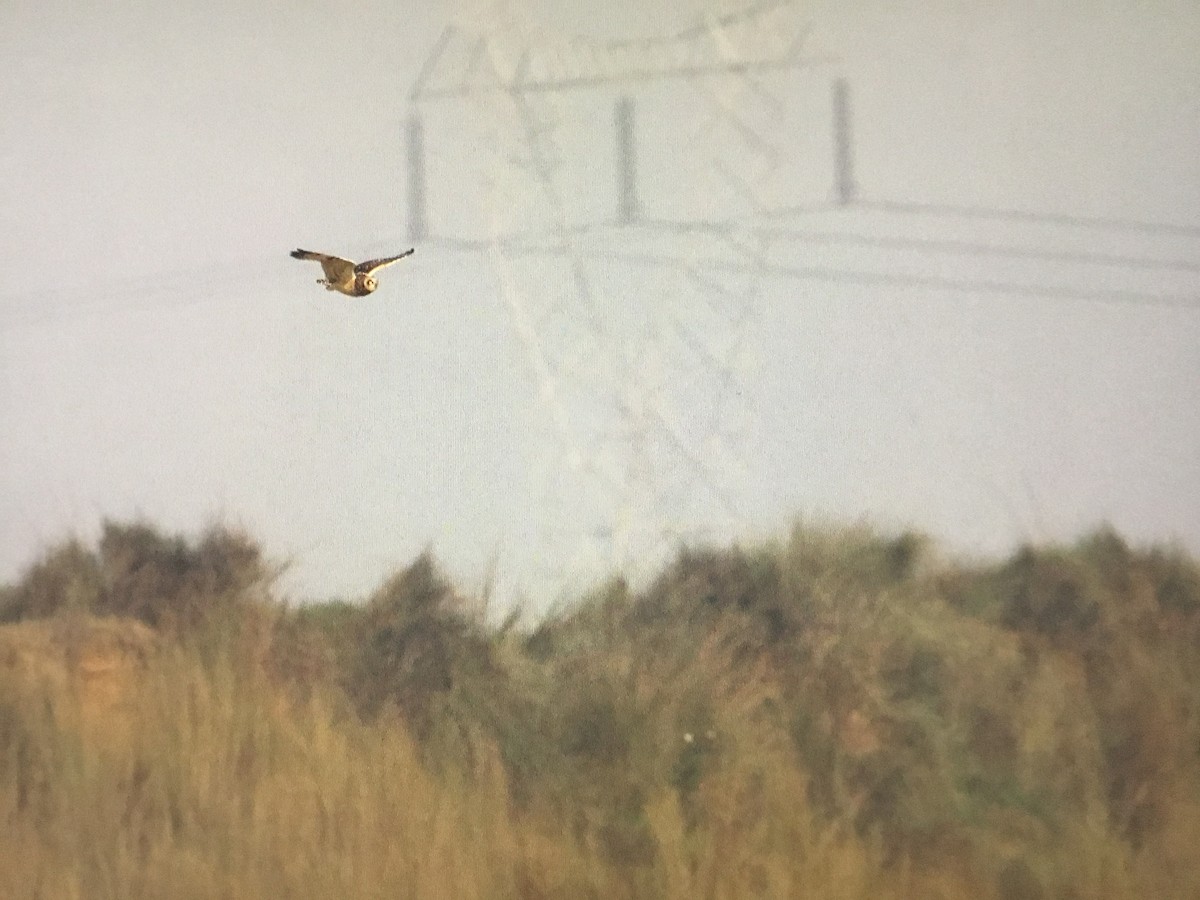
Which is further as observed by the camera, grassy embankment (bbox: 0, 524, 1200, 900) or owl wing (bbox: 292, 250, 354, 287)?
owl wing (bbox: 292, 250, 354, 287)

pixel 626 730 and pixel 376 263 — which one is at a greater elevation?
pixel 376 263

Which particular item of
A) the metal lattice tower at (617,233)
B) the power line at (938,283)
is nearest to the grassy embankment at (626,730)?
the metal lattice tower at (617,233)

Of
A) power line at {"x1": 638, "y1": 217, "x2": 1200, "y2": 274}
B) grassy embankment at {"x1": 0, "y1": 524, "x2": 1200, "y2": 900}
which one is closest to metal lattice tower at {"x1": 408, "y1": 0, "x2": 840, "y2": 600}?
power line at {"x1": 638, "y1": 217, "x2": 1200, "y2": 274}

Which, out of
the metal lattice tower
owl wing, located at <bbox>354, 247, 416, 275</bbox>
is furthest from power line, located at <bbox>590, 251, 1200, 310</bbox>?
owl wing, located at <bbox>354, 247, 416, 275</bbox>

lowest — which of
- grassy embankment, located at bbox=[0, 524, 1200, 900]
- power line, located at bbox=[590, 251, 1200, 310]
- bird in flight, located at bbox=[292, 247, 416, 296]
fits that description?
grassy embankment, located at bbox=[0, 524, 1200, 900]

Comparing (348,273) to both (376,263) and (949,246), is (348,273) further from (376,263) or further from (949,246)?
(949,246)

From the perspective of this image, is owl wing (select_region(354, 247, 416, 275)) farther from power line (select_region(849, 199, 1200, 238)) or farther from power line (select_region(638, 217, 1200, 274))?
power line (select_region(849, 199, 1200, 238))

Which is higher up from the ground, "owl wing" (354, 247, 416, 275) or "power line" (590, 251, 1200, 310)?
"owl wing" (354, 247, 416, 275)

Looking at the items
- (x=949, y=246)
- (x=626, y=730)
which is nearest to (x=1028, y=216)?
(x=949, y=246)
